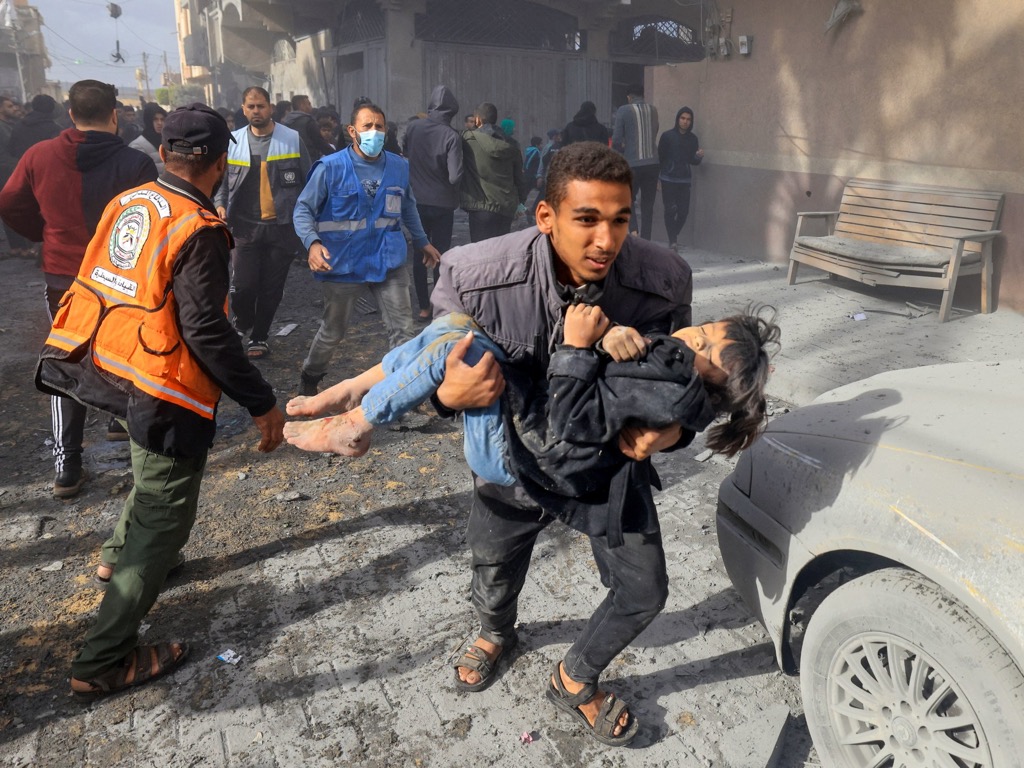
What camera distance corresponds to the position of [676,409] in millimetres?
1917

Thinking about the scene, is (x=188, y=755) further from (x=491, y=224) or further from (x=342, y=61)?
(x=342, y=61)

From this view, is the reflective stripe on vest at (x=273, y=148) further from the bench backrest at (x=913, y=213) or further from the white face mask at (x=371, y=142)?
the bench backrest at (x=913, y=213)

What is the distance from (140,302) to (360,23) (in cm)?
1676

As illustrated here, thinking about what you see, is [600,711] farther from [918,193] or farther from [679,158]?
[679,158]

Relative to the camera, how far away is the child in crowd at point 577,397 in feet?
6.31

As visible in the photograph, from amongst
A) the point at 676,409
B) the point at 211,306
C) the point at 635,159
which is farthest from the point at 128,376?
the point at 635,159

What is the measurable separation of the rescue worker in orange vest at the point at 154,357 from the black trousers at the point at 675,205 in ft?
28.3

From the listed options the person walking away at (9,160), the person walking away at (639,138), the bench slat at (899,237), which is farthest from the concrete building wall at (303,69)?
the bench slat at (899,237)

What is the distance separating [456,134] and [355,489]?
4337mm

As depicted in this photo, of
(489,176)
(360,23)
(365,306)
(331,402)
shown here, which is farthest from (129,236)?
(360,23)

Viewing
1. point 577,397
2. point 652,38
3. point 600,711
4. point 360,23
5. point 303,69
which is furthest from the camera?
point 303,69

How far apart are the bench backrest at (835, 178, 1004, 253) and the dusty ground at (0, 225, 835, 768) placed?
16.1 ft

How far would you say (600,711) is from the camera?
2.57m

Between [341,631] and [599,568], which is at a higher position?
[599,568]
